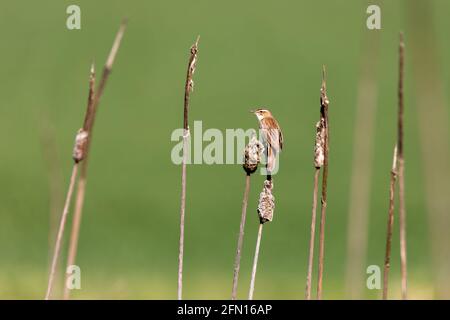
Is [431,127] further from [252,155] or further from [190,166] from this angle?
[190,166]

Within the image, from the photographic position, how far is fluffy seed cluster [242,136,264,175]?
101cm

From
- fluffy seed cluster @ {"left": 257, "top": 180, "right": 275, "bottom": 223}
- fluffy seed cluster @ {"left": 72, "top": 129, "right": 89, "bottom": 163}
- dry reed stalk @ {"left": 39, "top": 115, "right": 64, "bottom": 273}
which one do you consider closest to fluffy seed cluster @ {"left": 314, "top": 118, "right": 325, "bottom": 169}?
fluffy seed cluster @ {"left": 257, "top": 180, "right": 275, "bottom": 223}

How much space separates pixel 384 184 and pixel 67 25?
989 mm

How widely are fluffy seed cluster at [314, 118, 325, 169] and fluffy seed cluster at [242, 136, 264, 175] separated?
7cm

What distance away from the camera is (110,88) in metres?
2.50

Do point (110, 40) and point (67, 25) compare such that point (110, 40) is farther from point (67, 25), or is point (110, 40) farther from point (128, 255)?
point (128, 255)

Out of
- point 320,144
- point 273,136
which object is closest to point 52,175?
point 273,136

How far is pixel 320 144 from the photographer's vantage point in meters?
1.02

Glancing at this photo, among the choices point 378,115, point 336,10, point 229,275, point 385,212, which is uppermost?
point 336,10

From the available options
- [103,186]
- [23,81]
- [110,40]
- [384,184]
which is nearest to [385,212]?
[384,184]

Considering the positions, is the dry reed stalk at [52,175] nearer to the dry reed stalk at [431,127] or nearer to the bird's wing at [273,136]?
the bird's wing at [273,136]

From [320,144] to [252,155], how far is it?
80mm

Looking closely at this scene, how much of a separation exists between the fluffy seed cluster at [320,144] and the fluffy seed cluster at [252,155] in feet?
0.22

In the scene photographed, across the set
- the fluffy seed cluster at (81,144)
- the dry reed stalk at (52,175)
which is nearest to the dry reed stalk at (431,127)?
the fluffy seed cluster at (81,144)
